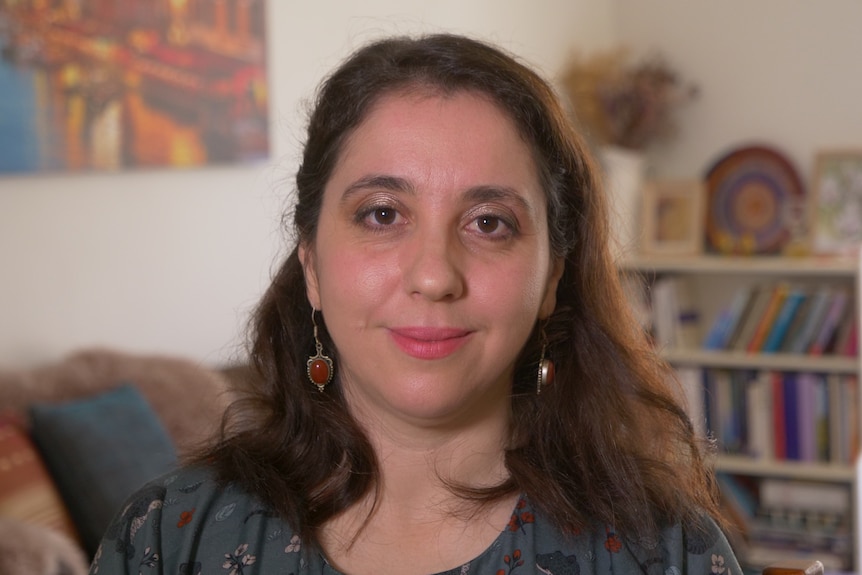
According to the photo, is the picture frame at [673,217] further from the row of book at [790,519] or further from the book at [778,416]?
the row of book at [790,519]

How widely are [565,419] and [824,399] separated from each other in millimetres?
3260

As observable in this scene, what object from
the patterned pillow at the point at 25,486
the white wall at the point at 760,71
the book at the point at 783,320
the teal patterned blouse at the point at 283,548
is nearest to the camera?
the teal patterned blouse at the point at 283,548

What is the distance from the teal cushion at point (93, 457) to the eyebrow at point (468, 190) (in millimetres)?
1423

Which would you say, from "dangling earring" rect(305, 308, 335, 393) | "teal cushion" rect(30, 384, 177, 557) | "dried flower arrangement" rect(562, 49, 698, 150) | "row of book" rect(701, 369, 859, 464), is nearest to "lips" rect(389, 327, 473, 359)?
"dangling earring" rect(305, 308, 335, 393)

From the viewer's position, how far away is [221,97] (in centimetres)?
352

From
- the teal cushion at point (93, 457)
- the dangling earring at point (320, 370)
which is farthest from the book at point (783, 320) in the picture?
the dangling earring at point (320, 370)

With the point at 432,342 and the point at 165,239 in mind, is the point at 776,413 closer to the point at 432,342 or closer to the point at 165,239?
the point at 165,239

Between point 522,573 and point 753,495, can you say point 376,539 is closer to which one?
A: point 522,573

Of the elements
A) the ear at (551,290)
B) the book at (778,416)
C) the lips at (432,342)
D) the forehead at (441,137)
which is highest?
the forehead at (441,137)

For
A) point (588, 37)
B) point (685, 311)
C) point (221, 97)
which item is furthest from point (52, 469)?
point (588, 37)

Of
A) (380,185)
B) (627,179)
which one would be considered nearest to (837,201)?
(627,179)

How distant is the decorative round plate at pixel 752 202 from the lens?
4798 mm

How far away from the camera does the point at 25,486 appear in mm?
2514

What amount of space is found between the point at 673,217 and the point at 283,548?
3.77 metres
